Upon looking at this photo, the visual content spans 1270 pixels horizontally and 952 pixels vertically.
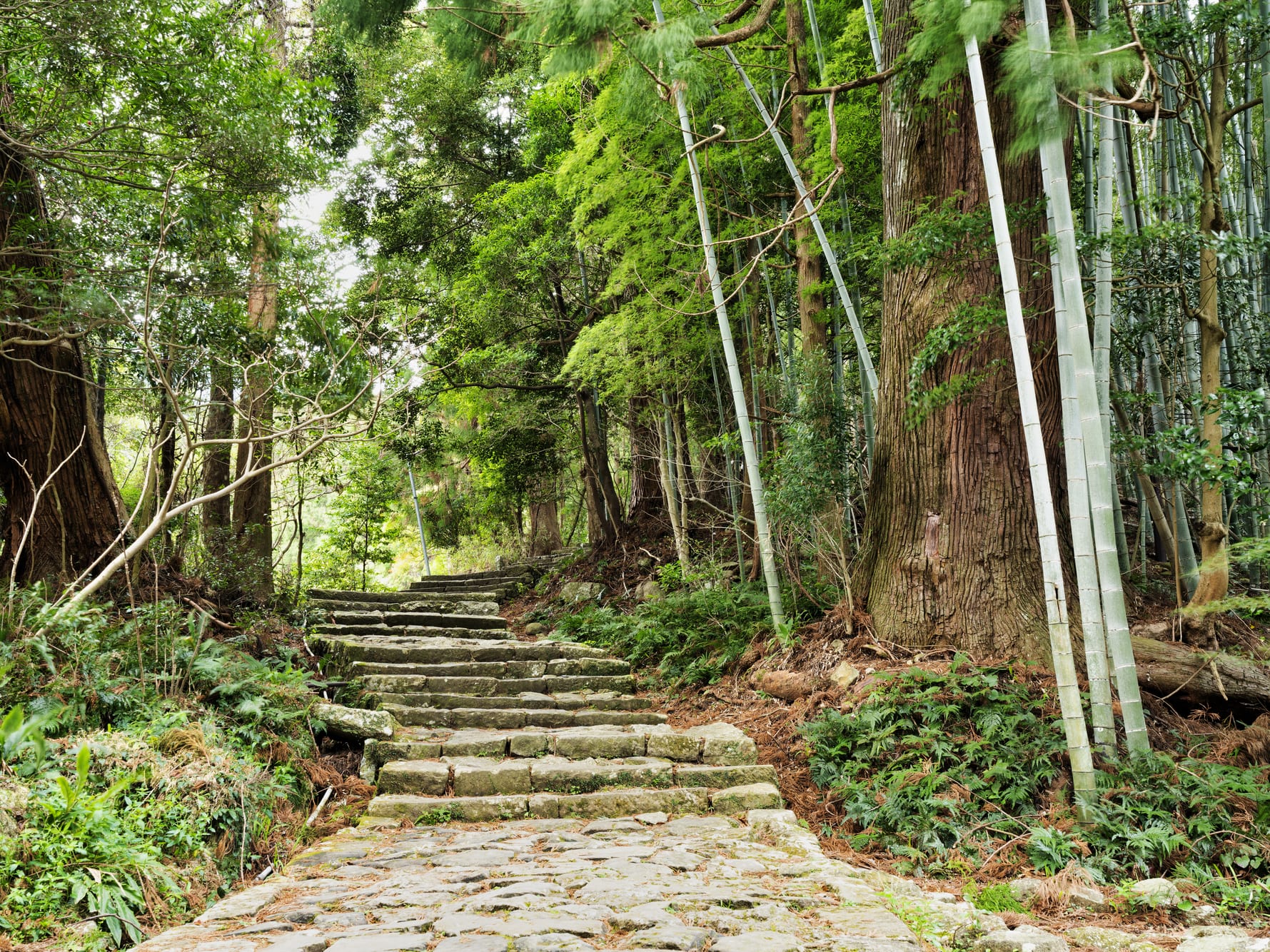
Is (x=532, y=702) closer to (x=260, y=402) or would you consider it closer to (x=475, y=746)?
(x=475, y=746)

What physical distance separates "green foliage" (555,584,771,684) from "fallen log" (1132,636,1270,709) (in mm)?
2340

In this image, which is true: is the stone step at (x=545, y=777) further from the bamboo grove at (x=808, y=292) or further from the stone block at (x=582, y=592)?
the stone block at (x=582, y=592)

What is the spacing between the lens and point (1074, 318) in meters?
3.16

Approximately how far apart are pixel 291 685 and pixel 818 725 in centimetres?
278

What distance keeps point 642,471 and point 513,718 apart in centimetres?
579

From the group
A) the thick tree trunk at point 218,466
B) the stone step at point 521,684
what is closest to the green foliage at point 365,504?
the thick tree trunk at point 218,466

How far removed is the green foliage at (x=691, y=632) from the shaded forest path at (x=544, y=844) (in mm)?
451

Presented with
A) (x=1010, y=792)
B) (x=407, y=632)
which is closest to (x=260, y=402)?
(x=407, y=632)

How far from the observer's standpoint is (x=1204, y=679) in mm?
3965

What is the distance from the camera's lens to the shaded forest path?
221cm

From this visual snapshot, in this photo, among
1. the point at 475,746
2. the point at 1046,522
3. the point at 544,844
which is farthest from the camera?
the point at 475,746

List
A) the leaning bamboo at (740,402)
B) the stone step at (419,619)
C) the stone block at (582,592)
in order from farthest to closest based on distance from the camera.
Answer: the stone block at (582,592) < the stone step at (419,619) < the leaning bamboo at (740,402)

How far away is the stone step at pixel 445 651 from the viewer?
5.71 meters

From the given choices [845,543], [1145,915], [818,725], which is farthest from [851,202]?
[1145,915]
